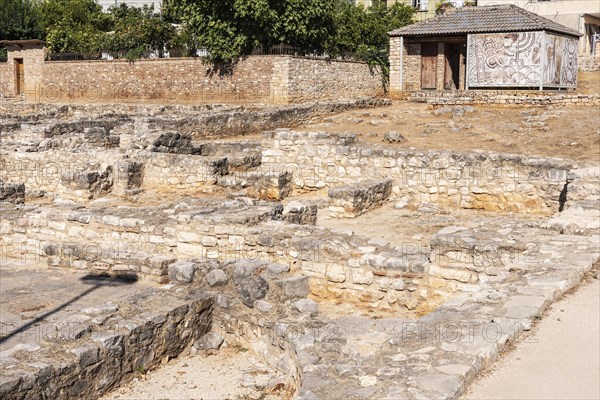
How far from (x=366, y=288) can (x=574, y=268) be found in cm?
212

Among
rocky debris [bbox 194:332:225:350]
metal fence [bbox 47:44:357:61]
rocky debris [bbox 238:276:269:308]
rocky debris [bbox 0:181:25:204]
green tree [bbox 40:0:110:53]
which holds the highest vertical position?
green tree [bbox 40:0:110:53]

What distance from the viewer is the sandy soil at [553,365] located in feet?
14.4

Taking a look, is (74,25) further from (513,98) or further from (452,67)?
(513,98)

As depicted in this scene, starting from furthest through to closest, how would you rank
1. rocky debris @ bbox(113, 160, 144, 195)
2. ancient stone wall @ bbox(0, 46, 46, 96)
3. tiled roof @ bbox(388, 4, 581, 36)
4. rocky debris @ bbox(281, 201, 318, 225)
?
ancient stone wall @ bbox(0, 46, 46, 96) < tiled roof @ bbox(388, 4, 581, 36) < rocky debris @ bbox(113, 160, 144, 195) < rocky debris @ bbox(281, 201, 318, 225)

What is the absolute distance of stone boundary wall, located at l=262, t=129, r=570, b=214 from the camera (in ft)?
41.3

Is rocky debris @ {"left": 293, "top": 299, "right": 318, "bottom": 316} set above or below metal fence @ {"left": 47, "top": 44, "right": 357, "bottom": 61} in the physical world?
below

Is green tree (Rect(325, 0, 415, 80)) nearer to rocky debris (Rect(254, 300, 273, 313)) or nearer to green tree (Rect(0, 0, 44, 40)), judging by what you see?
green tree (Rect(0, 0, 44, 40))

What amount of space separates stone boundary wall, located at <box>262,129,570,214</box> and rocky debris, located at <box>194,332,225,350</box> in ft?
23.5

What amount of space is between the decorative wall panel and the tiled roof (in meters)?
0.26

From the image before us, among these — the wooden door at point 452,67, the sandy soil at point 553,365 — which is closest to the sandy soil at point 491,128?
the wooden door at point 452,67

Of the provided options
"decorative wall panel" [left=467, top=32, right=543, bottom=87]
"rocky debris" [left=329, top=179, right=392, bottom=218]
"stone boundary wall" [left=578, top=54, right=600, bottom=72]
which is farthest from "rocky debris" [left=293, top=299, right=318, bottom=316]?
"stone boundary wall" [left=578, top=54, right=600, bottom=72]

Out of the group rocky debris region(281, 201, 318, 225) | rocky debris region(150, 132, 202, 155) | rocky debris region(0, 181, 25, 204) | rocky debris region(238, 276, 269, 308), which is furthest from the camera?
rocky debris region(150, 132, 202, 155)

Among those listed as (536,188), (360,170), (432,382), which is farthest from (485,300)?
(360,170)

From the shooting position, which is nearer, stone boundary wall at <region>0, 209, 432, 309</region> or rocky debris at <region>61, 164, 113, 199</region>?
stone boundary wall at <region>0, 209, 432, 309</region>
